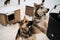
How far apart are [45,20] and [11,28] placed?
493mm

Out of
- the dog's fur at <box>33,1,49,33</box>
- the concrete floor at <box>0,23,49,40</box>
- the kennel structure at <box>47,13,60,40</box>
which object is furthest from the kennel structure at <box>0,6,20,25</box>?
the kennel structure at <box>47,13,60,40</box>

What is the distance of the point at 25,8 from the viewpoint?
1548mm

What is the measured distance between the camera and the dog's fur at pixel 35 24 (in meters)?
1.51

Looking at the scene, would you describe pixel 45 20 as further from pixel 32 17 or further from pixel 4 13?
pixel 4 13

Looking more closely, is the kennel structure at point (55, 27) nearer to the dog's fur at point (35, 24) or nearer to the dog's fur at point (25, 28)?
the dog's fur at point (35, 24)

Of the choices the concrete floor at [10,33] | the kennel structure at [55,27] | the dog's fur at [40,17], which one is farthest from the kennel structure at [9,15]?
the kennel structure at [55,27]

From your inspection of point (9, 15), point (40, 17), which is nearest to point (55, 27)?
point (40, 17)

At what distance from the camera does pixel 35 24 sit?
1562 mm

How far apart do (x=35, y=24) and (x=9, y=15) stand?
0.38 metres

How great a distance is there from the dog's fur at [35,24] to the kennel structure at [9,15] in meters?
0.11

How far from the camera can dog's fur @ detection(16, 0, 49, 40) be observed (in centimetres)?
151

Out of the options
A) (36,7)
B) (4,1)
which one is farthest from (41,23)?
(4,1)

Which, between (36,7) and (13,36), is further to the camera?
(13,36)

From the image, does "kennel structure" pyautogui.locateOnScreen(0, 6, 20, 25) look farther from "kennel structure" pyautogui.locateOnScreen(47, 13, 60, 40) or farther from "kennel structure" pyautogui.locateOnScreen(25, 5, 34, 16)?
"kennel structure" pyautogui.locateOnScreen(47, 13, 60, 40)
